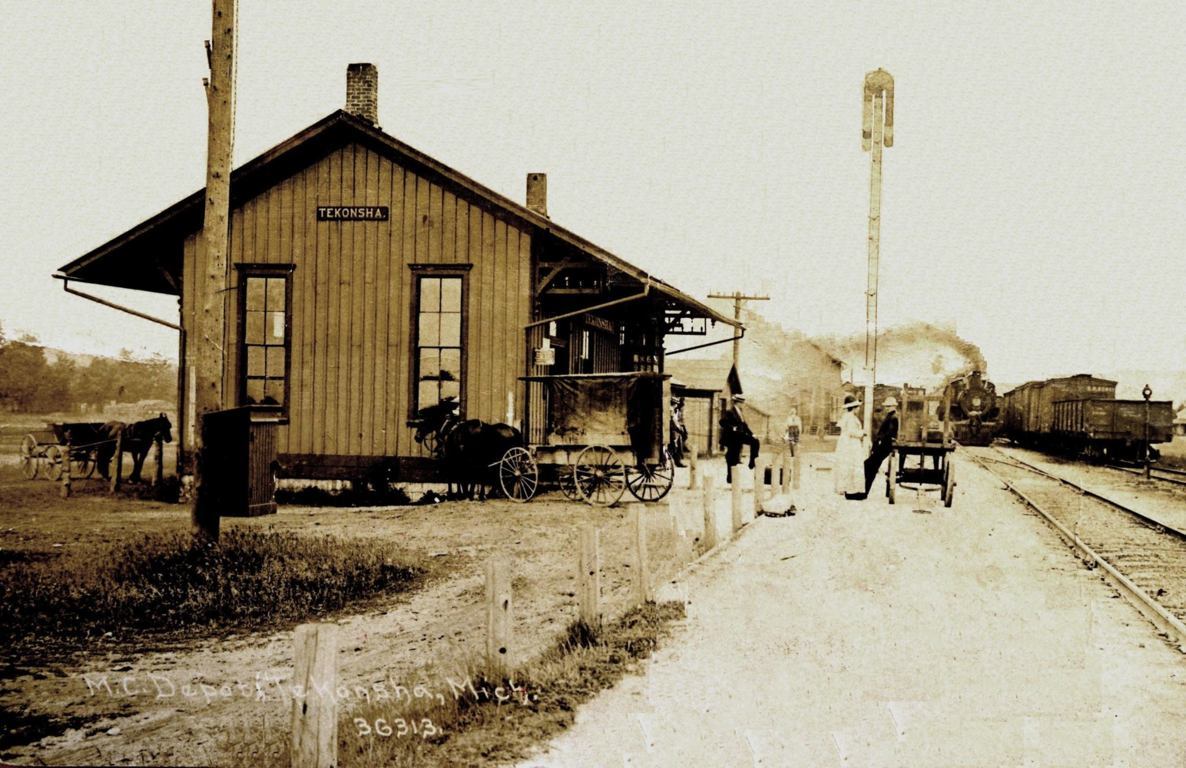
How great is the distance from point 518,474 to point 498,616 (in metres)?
9.07

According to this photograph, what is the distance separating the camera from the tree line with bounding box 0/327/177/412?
26.5m

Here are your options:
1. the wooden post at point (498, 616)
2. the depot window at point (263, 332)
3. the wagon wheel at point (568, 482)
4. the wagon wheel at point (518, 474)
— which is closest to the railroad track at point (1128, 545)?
the wooden post at point (498, 616)

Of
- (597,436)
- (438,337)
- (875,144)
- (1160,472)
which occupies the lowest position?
(1160,472)

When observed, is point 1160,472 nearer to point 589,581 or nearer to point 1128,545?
point 1128,545

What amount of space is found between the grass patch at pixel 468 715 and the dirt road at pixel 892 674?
19 centimetres

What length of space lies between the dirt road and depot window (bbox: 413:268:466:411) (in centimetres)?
696

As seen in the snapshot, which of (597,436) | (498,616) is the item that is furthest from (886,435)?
(498,616)

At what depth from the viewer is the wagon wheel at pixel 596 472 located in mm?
14352

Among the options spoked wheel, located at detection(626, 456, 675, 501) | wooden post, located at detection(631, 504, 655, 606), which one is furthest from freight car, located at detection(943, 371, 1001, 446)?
wooden post, located at detection(631, 504, 655, 606)

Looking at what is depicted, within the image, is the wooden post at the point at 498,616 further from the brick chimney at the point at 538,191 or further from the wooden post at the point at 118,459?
the brick chimney at the point at 538,191

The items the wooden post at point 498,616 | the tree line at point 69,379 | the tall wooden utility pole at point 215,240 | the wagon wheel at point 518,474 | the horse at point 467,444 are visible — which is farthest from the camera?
the tree line at point 69,379

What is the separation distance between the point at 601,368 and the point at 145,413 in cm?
2518

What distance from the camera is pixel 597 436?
14.4m

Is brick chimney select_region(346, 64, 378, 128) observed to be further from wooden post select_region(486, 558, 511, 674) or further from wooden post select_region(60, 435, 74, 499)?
wooden post select_region(486, 558, 511, 674)
